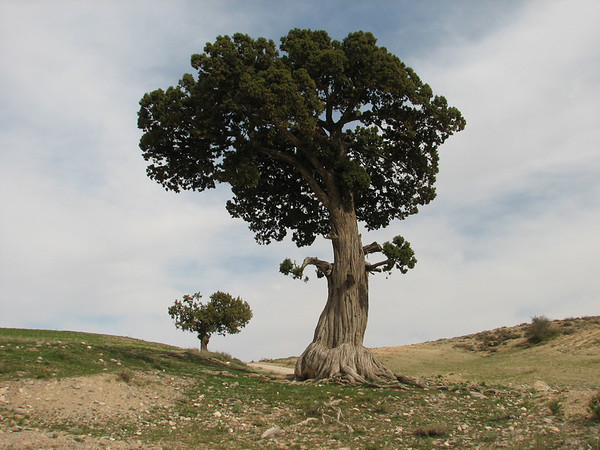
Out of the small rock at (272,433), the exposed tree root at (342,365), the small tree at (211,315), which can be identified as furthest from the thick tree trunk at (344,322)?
the small tree at (211,315)

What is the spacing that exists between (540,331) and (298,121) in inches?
1272

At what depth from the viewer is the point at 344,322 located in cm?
1928

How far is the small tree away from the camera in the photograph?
A: 39.9 metres

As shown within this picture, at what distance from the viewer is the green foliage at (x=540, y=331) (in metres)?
40.5

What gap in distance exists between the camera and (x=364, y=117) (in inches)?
853

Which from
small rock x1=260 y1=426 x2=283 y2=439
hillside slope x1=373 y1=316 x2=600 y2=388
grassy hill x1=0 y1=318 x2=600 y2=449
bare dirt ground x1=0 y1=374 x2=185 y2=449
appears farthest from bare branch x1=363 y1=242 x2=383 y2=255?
small rock x1=260 y1=426 x2=283 y2=439

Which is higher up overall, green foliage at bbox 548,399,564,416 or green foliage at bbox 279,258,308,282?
green foliage at bbox 279,258,308,282

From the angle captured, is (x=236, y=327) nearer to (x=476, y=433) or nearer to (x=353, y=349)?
(x=353, y=349)

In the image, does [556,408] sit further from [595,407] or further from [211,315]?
[211,315]

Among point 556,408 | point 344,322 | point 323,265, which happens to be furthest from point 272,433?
point 323,265

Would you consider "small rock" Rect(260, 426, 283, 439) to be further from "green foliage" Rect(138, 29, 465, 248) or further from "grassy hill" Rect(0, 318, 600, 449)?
"green foliage" Rect(138, 29, 465, 248)

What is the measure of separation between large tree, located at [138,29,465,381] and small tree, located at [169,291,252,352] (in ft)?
61.9

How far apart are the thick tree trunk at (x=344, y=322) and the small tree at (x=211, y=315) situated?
69.7 feet

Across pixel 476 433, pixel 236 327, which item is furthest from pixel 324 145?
pixel 236 327
